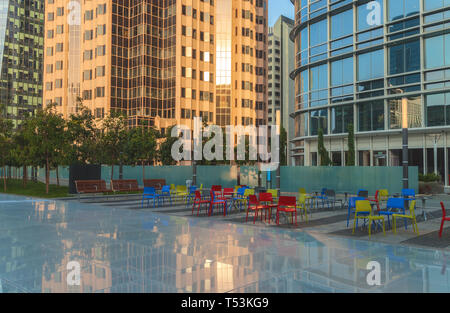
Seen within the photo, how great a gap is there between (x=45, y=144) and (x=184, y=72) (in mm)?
48001

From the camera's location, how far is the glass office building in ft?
94.0

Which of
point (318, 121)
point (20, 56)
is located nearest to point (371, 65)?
point (318, 121)

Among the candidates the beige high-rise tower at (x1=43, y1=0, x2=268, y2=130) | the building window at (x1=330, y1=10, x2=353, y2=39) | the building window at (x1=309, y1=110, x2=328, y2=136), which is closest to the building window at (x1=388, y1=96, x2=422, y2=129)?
the building window at (x1=309, y1=110, x2=328, y2=136)

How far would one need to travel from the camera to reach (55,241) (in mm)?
9414

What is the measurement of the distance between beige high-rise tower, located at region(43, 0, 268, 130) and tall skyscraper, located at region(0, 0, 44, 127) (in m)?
33.9

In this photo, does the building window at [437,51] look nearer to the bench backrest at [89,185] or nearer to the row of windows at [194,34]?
the bench backrest at [89,185]

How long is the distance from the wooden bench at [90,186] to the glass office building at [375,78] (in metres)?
21.7

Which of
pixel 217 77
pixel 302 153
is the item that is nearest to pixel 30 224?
pixel 302 153

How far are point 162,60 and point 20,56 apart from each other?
202 feet

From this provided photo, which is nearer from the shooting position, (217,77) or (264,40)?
(217,77)

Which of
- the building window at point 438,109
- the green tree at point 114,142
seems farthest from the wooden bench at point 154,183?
the building window at point 438,109

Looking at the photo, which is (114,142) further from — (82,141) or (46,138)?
(46,138)
